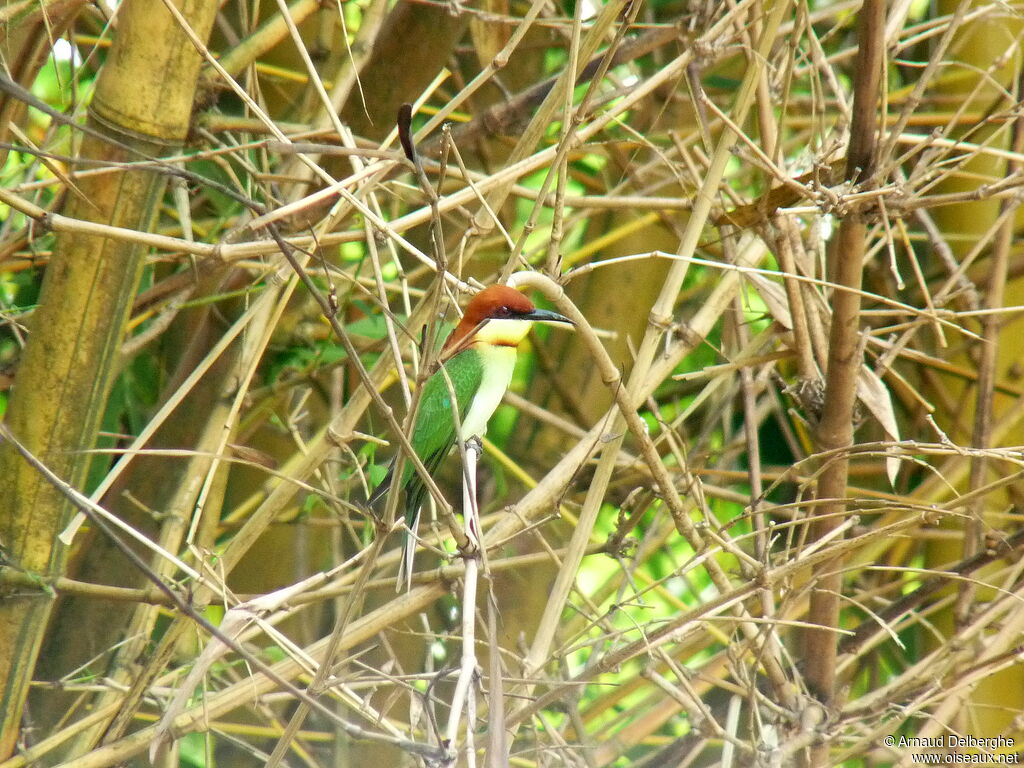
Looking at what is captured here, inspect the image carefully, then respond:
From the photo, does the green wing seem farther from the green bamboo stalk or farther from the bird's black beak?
the green bamboo stalk

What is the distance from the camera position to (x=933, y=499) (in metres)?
2.51

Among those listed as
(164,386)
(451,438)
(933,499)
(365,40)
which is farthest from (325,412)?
(933,499)

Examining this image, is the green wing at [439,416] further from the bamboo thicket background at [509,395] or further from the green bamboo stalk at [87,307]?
the green bamboo stalk at [87,307]

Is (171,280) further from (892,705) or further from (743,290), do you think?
(892,705)

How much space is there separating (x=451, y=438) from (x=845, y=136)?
3.42 feet

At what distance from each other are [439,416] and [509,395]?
32cm

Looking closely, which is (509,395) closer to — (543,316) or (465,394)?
(465,394)

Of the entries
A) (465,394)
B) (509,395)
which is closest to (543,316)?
(465,394)

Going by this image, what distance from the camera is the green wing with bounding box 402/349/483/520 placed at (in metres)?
2.26

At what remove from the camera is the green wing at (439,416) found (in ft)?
7.43

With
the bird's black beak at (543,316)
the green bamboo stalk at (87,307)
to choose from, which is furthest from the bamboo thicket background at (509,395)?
the bird's black beak at (543,316)

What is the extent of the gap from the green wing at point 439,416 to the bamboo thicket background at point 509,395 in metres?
0.10

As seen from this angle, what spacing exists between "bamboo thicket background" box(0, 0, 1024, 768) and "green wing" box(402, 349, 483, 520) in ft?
0.33

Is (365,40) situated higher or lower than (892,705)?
higher
